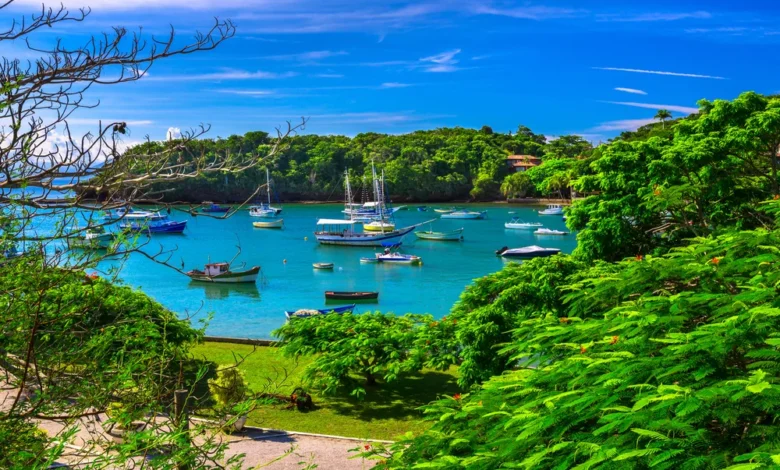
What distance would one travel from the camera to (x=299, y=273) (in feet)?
156

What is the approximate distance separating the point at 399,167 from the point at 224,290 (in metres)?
72.2

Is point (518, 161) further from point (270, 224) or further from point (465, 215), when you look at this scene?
point (270, 224)

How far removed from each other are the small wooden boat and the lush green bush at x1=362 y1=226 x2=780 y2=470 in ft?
94.6

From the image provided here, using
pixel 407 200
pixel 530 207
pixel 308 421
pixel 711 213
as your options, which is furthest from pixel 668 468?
pixel 407 200

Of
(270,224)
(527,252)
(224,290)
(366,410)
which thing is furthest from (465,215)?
(366,410)

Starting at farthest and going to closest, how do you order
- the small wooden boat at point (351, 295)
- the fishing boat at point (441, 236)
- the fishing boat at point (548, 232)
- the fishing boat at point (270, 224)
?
1. the fishing boat at point (270, 224)
2. the fishing boat at point (548, 232)
3. the fishing boat at point (441, 236)
4. the small wooden boat at point (351, 295)

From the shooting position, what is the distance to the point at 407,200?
115 m

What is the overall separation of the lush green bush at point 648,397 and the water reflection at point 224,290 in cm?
3358

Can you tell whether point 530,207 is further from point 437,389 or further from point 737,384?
point 737,384

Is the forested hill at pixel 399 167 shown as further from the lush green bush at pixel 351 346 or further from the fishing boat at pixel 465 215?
the lush green bush at pixel 351 346

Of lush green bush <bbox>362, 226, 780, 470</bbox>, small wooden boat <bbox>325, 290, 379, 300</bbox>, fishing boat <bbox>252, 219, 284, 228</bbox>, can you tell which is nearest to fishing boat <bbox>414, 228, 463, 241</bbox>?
fishing boat <bbox>252, 219, 284, 228</bbox>

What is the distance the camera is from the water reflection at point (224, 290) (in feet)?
133

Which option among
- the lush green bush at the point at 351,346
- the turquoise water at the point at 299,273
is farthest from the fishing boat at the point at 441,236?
the lush green bush at the point at 351,346

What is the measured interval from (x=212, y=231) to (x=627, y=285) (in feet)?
234
